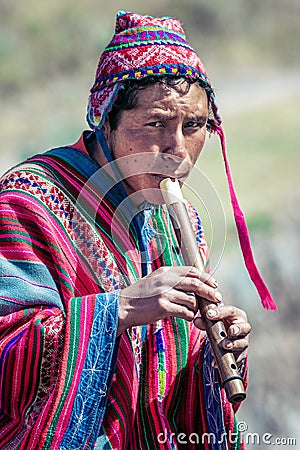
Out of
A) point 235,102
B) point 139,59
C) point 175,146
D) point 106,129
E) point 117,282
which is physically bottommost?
point 117,282

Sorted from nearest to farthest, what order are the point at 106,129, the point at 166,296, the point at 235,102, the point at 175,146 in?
the point at 166,296
the point at 175,146
the point at 106,129
the point at 235,102

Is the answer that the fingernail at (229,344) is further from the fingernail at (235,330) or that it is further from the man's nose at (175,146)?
the man's nose at (175,146)

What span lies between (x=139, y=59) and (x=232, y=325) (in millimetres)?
747

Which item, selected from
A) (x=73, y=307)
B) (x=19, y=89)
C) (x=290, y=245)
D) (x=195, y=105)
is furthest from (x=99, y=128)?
(x=19, y=89)

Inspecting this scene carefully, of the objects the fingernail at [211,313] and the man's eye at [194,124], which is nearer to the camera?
the fingernail at [211,313]

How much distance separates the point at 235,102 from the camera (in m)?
8.03

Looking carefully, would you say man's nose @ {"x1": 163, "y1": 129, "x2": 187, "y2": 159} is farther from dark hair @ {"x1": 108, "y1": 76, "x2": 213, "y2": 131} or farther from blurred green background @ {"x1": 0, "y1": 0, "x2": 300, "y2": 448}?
Result: blurred green background @ {"x1": 0, "y1": 0, "x2": 300, "y2": 448}

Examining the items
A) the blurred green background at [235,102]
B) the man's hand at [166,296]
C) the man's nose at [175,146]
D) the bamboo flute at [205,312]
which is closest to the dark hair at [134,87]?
the man's nose at [175,146]

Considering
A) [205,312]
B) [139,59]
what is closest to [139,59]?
[139,59]

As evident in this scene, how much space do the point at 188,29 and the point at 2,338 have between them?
6885mm

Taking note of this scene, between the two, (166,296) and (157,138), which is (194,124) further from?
(166,296)

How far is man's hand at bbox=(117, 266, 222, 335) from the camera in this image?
204cm

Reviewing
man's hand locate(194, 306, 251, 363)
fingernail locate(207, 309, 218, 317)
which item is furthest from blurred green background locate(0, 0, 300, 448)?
fingernail locate(207, 309, 218, 317)

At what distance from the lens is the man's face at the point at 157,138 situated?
2.26 metres
